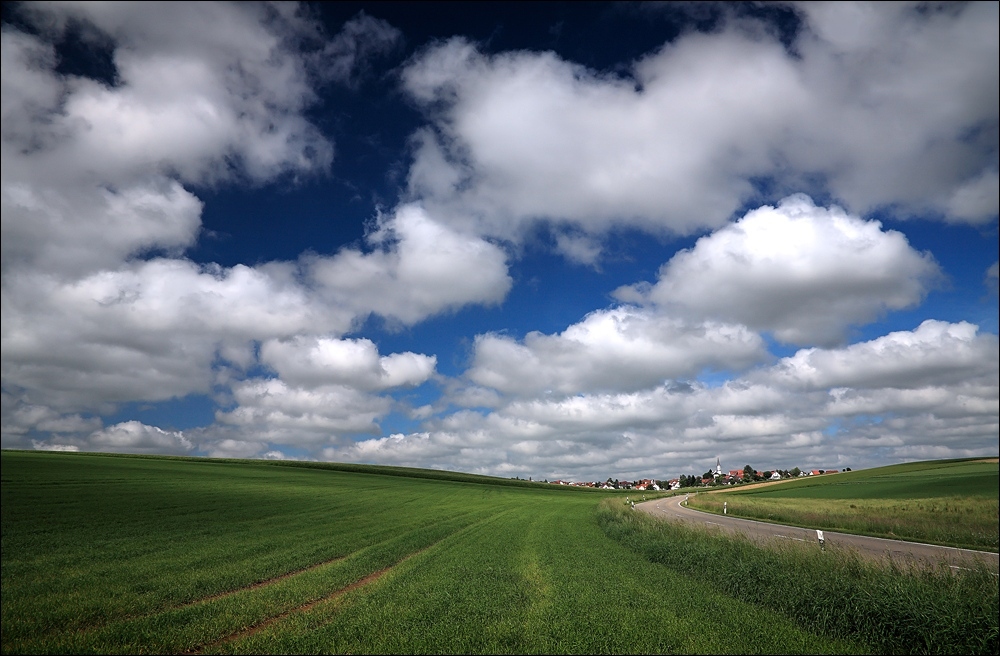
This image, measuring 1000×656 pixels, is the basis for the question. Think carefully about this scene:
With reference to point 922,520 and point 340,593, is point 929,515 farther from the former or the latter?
point 340,593

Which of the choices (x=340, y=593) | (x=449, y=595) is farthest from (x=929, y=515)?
(x=340, y=593)

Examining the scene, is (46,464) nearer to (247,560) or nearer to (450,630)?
(247,560)

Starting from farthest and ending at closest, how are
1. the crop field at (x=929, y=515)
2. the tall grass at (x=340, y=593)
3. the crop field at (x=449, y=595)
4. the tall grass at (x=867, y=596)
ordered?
the crop field at (x=929, y=515)
the tall grass at (x=340, y=593)
the crop field at (x=449, y=595)
the tall grass at (x=867, y=596)

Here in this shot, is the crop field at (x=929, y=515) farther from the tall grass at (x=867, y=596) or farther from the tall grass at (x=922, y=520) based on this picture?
the tall grass at (x=867, y=596)

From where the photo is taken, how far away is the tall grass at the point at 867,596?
11258 mm

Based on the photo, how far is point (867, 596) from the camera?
1293 centimetres

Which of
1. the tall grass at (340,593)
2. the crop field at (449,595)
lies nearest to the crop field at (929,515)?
the crop field at (449,595)

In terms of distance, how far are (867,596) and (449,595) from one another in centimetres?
1118

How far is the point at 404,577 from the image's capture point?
19484mm

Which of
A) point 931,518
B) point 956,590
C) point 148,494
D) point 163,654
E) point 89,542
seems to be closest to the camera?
point 163,654

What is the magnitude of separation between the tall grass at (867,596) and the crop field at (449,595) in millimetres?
46

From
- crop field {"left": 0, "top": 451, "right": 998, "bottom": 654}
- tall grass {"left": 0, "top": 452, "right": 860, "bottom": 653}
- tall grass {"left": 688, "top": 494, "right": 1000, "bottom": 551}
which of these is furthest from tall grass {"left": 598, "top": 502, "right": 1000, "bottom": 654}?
tall grass {"left": 688, "top": 494, "right": 1000, "bottom": 551}

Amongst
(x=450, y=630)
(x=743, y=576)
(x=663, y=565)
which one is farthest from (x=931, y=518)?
(x=450, y=630)

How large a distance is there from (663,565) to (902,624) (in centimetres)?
1077
